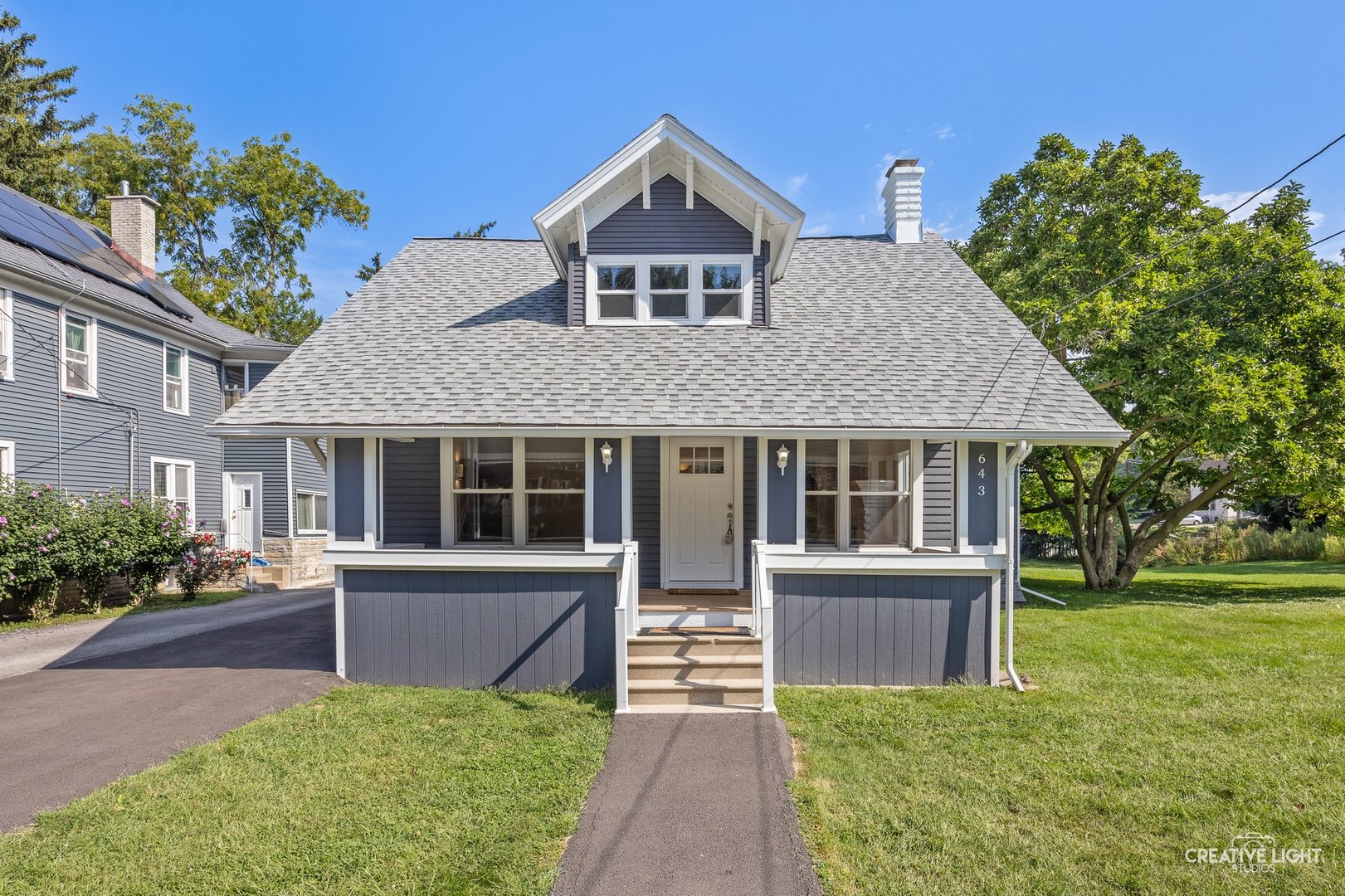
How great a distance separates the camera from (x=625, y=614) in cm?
622

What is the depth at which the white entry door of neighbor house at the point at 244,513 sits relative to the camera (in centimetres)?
1666

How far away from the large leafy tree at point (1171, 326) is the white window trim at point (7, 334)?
749 inches

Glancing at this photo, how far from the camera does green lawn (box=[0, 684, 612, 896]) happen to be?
11.7ft

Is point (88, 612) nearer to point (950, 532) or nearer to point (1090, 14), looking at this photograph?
point (950, 532)

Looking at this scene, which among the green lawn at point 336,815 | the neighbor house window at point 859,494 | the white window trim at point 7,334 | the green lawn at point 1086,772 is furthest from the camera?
the white window trim at point 7,334

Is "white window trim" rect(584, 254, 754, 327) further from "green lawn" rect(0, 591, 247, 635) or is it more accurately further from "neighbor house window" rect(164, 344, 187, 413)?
"neighbor house window" rect(164, 344, 187, 413)

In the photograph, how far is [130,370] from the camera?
46.8 feet

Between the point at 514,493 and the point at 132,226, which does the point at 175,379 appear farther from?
the point at 514,493

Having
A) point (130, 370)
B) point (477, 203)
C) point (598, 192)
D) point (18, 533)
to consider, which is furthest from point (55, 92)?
point (598, 192)

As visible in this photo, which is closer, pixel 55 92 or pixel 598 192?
pixel 598 192

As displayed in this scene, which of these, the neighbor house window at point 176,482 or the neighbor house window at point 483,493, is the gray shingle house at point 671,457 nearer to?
the neighbor house window at point 483,493

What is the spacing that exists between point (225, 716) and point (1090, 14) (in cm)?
1221

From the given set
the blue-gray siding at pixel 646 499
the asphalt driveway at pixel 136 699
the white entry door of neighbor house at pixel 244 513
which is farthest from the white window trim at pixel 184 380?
the blue-gray siding at pixel 646 499

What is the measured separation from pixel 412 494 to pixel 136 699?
3376 mm
